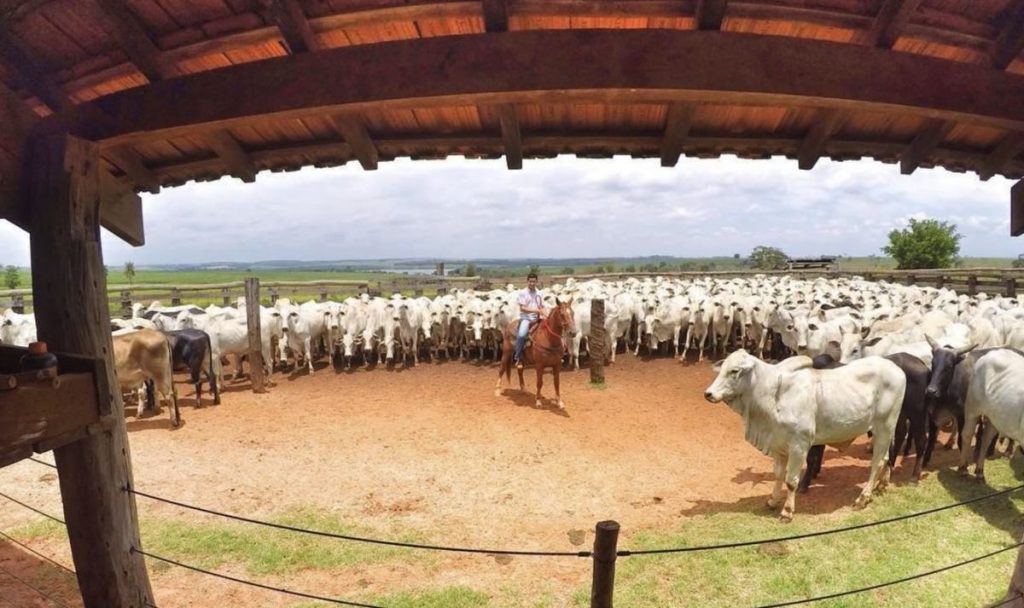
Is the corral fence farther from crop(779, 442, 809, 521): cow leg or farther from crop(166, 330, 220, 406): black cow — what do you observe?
crop(779, 442, 809, 521): cow leg

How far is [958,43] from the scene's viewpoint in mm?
3008

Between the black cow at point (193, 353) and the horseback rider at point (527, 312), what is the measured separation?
688 cm

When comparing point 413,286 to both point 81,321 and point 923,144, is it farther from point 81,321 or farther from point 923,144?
point 923,144

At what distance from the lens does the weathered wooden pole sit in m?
3.03

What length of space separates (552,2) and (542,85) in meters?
0.40

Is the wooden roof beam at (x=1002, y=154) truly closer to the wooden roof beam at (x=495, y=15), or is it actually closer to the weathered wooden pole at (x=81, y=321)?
the wooden roof beam at (x=495, y=15)

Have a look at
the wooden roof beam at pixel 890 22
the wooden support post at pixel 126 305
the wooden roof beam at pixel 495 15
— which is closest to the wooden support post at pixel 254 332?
the wooden support post at pixel 126 305

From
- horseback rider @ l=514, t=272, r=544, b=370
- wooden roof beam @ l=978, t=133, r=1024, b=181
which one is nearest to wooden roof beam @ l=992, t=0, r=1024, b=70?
wooden roof beam @ l=978, t=133, r=1024, b=181

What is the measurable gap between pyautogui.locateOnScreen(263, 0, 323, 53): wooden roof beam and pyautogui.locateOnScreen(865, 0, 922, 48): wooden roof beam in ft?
9.55

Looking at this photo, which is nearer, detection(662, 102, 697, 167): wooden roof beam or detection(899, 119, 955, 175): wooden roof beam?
detection(662, 102, 697, 167): wooden roof beam

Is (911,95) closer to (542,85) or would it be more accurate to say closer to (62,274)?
(542,85)

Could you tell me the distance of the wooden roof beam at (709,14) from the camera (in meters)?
2.65

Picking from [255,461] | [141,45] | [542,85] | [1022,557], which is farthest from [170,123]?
[255,461]

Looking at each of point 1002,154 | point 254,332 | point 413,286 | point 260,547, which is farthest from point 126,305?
point 1002,154
